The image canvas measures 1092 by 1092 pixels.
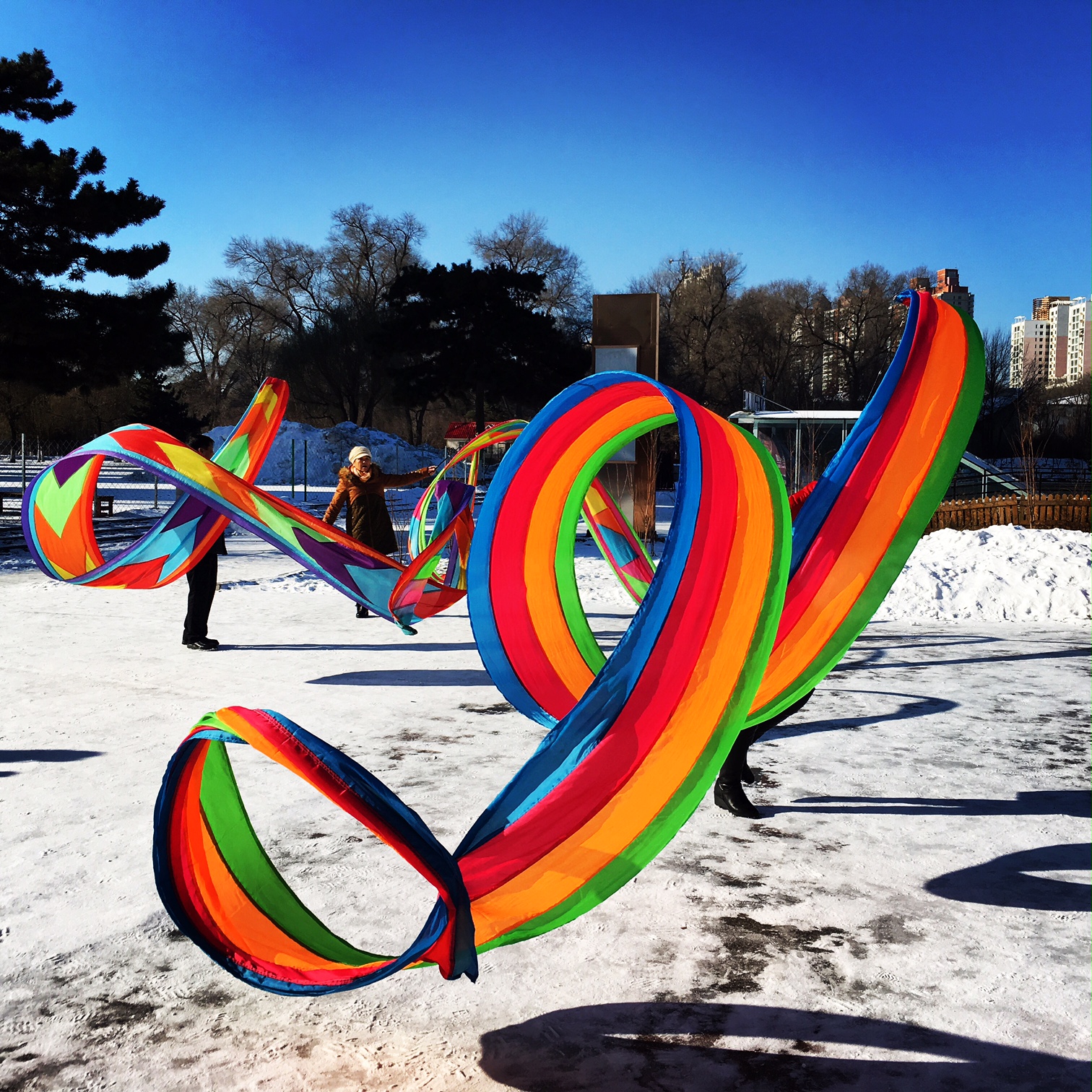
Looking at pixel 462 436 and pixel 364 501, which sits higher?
pixel 462 436

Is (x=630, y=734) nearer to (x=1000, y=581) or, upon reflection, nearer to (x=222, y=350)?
(x=1000, y=581)

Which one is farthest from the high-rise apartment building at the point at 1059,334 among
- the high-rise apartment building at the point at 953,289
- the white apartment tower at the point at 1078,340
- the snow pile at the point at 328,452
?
the snow pile at the point at 328,452

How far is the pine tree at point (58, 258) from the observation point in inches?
837

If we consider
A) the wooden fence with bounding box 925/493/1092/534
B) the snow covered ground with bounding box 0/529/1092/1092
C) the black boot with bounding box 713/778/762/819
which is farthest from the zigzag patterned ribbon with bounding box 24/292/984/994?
the wooden fence with bounding box 925/493/1092/534

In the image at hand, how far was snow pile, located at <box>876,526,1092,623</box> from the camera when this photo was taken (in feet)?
34.9

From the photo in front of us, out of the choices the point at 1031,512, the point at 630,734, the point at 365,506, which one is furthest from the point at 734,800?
the point at 1031,512

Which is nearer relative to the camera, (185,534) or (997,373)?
(185,534)

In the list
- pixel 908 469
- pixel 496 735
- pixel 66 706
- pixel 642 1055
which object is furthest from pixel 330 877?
pixel 66 706

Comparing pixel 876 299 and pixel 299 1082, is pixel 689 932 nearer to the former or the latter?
pixel 299 1082

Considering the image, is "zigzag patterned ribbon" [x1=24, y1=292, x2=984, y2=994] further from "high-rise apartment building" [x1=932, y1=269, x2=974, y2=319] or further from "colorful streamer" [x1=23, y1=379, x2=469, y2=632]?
"high-rise apartment building" [x1=932, y1=269, x2=974, y2=319]

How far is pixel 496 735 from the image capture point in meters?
5.95

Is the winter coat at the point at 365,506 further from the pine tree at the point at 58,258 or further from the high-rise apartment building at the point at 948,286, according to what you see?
the high-rise apartment building at the point at 948,286

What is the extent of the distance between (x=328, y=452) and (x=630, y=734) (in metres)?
41.0

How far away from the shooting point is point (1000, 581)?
1118cm
